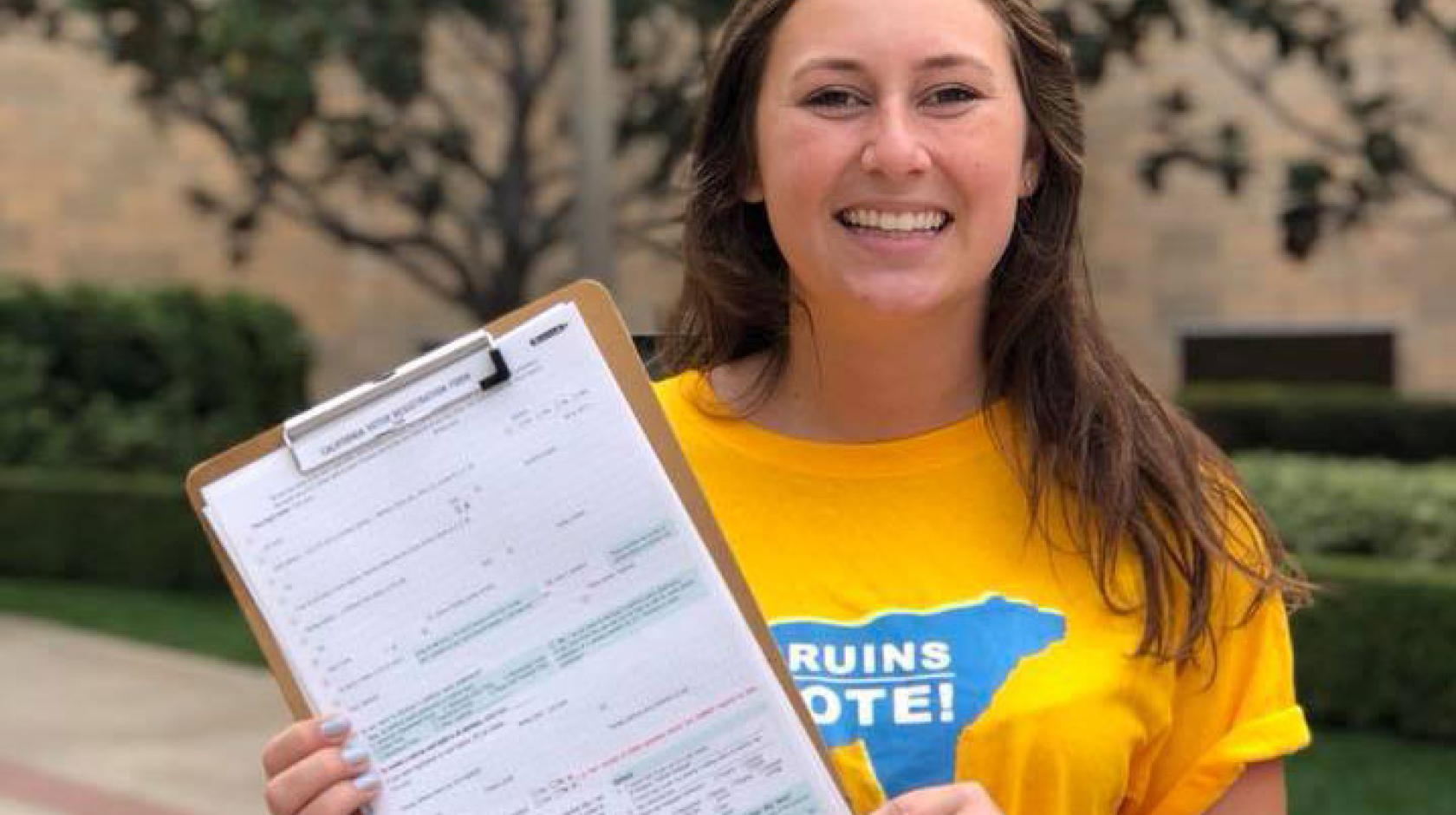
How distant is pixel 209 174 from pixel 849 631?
→ 62.0 feet

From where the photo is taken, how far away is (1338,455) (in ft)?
48.0

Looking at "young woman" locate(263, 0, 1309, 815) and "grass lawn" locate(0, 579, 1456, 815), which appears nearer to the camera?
"young woman" locate(263, 0, 1309, 815)

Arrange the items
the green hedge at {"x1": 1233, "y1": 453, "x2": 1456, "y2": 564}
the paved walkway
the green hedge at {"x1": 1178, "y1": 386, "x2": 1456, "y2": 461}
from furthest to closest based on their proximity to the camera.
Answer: the green hedge at {"x1": 1178, "y1": 386, "x2": 1456, "y2": 461}
the green hedge at {"x1": 1233, "y1": 453, "x2": 1456, "y2": 564}
the paved walkway

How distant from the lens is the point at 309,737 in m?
1.61

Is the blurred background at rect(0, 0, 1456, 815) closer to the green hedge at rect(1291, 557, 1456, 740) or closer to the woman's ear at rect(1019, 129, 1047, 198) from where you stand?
the green hedge at rect(1291, 557, 1456, 740)

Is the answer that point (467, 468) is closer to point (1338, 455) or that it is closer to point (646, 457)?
point (646, 457)

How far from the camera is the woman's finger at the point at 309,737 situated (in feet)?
5.28

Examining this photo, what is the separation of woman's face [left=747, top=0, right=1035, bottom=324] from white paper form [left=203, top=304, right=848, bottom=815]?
0.22 meters

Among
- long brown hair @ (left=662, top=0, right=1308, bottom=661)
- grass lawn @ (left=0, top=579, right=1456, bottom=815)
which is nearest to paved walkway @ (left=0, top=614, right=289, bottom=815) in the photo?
grass lawn @ (left=0, top=579, right=1456, bottom=815)

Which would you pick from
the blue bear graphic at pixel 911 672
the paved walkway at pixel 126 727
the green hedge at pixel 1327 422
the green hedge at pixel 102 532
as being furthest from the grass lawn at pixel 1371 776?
the green hedge at pixel 102 532

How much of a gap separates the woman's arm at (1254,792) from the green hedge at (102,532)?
436 inches

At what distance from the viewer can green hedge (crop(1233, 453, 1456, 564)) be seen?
8.21 metres

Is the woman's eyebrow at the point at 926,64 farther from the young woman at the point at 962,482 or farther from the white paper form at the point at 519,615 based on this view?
the white paper form at the point at 519,615

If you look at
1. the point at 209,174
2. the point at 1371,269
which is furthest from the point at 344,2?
the point at 209,174
